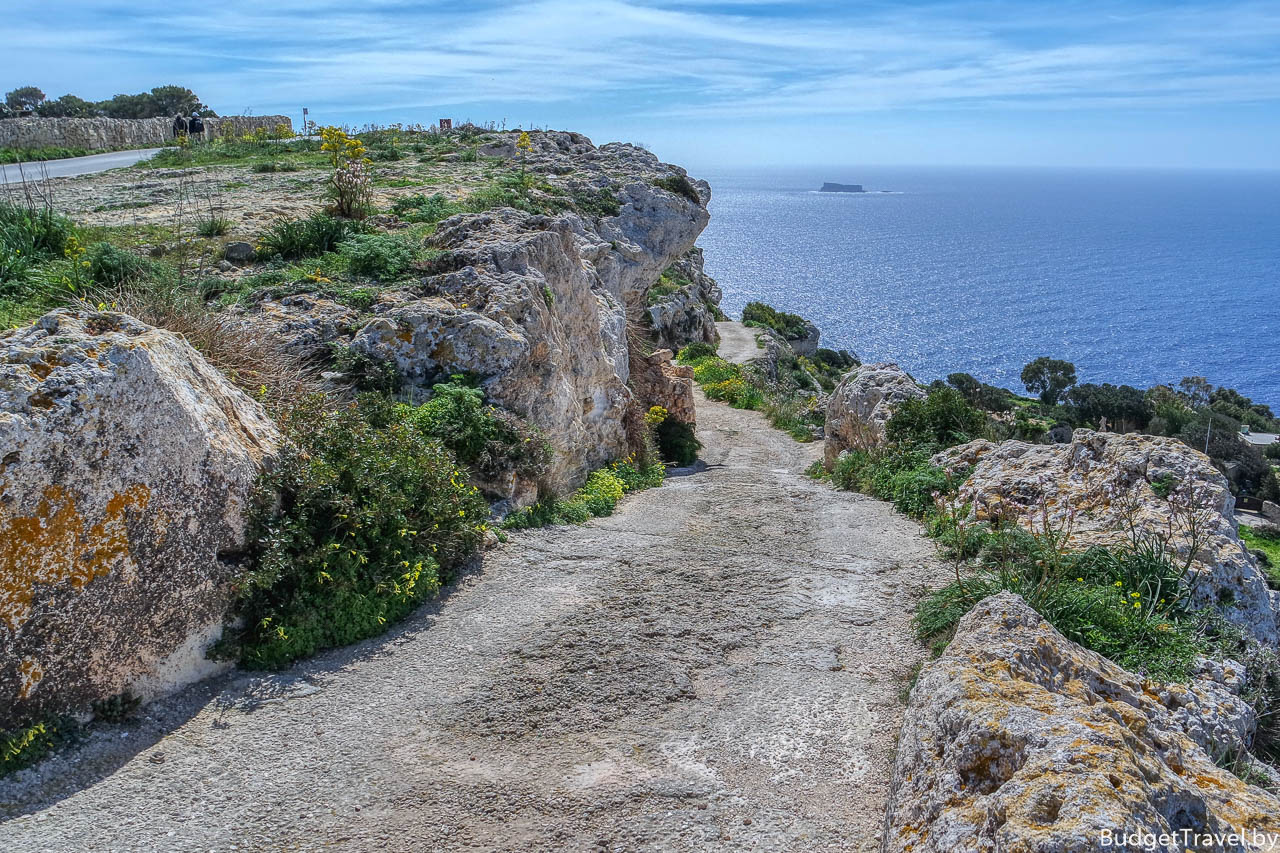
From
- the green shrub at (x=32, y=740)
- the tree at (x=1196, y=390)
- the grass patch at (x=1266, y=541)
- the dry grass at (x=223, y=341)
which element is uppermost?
the dry grass at (x=223, y=341)

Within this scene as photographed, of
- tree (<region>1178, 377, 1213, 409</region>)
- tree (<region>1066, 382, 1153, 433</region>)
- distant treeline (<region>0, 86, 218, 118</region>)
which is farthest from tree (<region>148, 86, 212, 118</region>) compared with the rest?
tree (<region>1178, 377, 1213, 409</region>)

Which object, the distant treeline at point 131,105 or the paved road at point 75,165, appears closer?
the paved road at point 75,165

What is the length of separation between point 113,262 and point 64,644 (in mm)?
5925

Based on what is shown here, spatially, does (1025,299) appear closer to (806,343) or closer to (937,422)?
(806,343)

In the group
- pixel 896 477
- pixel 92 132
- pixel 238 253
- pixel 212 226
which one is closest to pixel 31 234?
pixel 238 253

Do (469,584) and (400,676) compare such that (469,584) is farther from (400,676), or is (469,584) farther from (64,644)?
(64,644)

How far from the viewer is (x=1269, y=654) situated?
5.89 meters

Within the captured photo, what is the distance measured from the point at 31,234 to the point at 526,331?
5902 millimetres

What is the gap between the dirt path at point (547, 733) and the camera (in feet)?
14.3

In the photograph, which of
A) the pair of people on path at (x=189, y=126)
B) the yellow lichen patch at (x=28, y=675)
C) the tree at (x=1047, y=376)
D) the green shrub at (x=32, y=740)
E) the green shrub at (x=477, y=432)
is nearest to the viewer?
the green shrub at (x=32, y=740)

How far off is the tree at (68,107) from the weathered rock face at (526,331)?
43540 millimetres

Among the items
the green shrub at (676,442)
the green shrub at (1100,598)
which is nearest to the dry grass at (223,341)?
the green shrub at (1100,598)

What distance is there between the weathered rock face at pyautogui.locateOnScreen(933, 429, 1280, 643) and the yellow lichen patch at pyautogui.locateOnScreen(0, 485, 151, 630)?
23.0ft

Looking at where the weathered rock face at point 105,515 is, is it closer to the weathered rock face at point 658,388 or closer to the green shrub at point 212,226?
the green shrub at point 212,226
